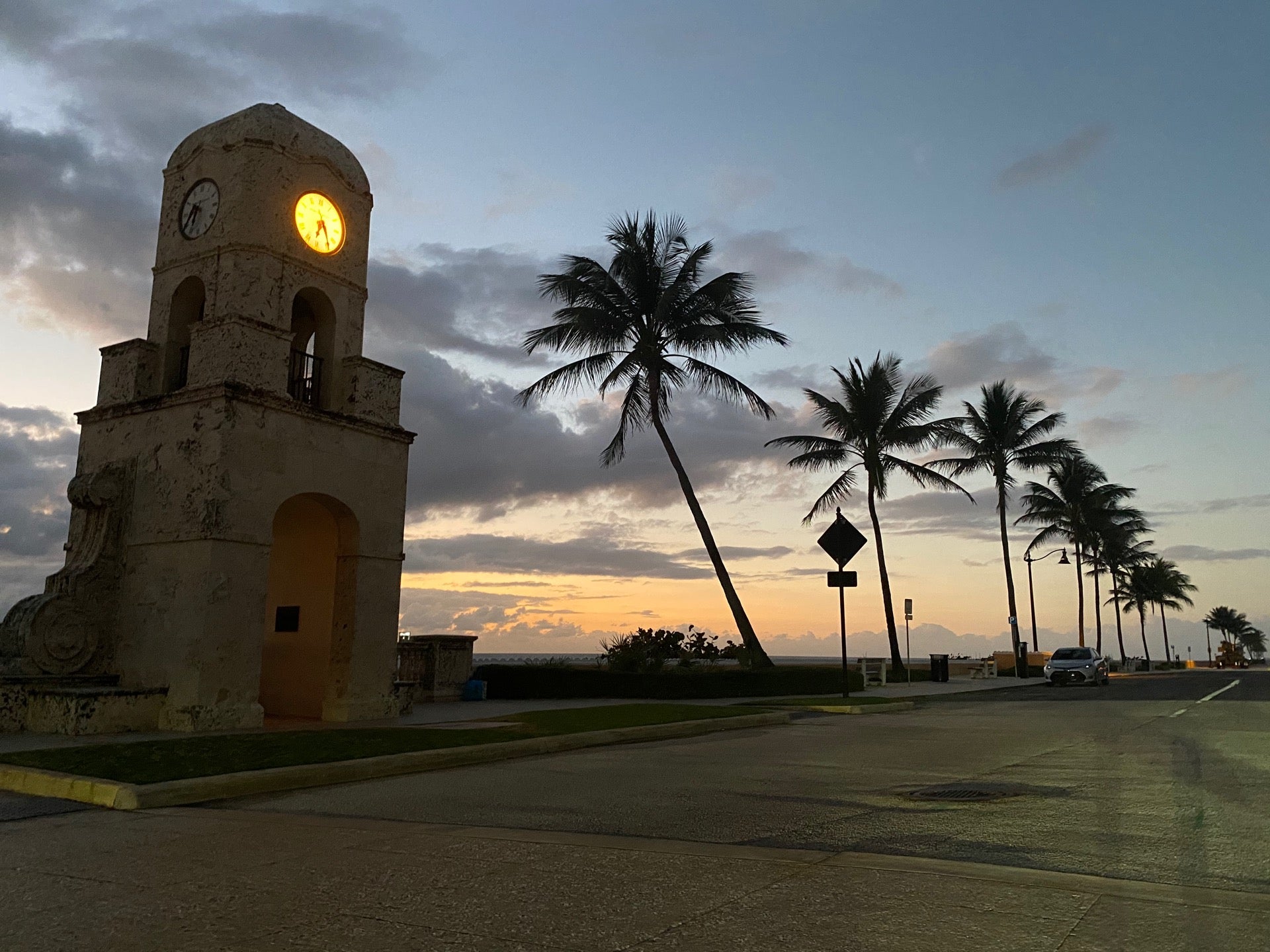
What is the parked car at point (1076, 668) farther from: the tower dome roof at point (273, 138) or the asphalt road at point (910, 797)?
the tower dome roof at point (273, 138)

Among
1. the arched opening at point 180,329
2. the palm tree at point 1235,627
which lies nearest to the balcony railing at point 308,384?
the arched opening at point 180,329

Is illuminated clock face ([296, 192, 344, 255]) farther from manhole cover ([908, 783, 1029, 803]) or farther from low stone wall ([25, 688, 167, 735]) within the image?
manhole cover ([908, 783, 1029, 803])

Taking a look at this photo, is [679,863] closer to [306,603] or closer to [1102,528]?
[306,603]

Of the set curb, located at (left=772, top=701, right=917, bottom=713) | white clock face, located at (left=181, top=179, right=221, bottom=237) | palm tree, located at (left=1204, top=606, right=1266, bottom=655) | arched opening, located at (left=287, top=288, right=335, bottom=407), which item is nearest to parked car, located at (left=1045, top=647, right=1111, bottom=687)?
curb, located at (left=772, top=701, right=917, bottom=713)

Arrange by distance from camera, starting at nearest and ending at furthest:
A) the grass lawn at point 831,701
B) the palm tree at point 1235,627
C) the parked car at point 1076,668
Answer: the grass lawn at point 831,701 < the parked car at point 1076,668 < the palm tree at point 1235,627

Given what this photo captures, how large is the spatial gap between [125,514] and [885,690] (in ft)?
76.3

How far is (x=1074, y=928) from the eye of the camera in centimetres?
409

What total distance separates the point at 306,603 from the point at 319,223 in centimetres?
688

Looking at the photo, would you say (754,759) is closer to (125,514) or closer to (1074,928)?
(1074,928)

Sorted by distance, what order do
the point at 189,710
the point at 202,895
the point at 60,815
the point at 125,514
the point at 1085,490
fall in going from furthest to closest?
the point at 1085,490
the point at 125,514
the point at 189,710
the point at 60,815
the point at 202,895

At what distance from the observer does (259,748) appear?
1059 centimetres

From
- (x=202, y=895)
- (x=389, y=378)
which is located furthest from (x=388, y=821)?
(x=389, y=378)

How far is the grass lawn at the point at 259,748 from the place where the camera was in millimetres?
9133

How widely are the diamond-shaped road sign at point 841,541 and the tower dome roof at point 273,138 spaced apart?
481 inches
